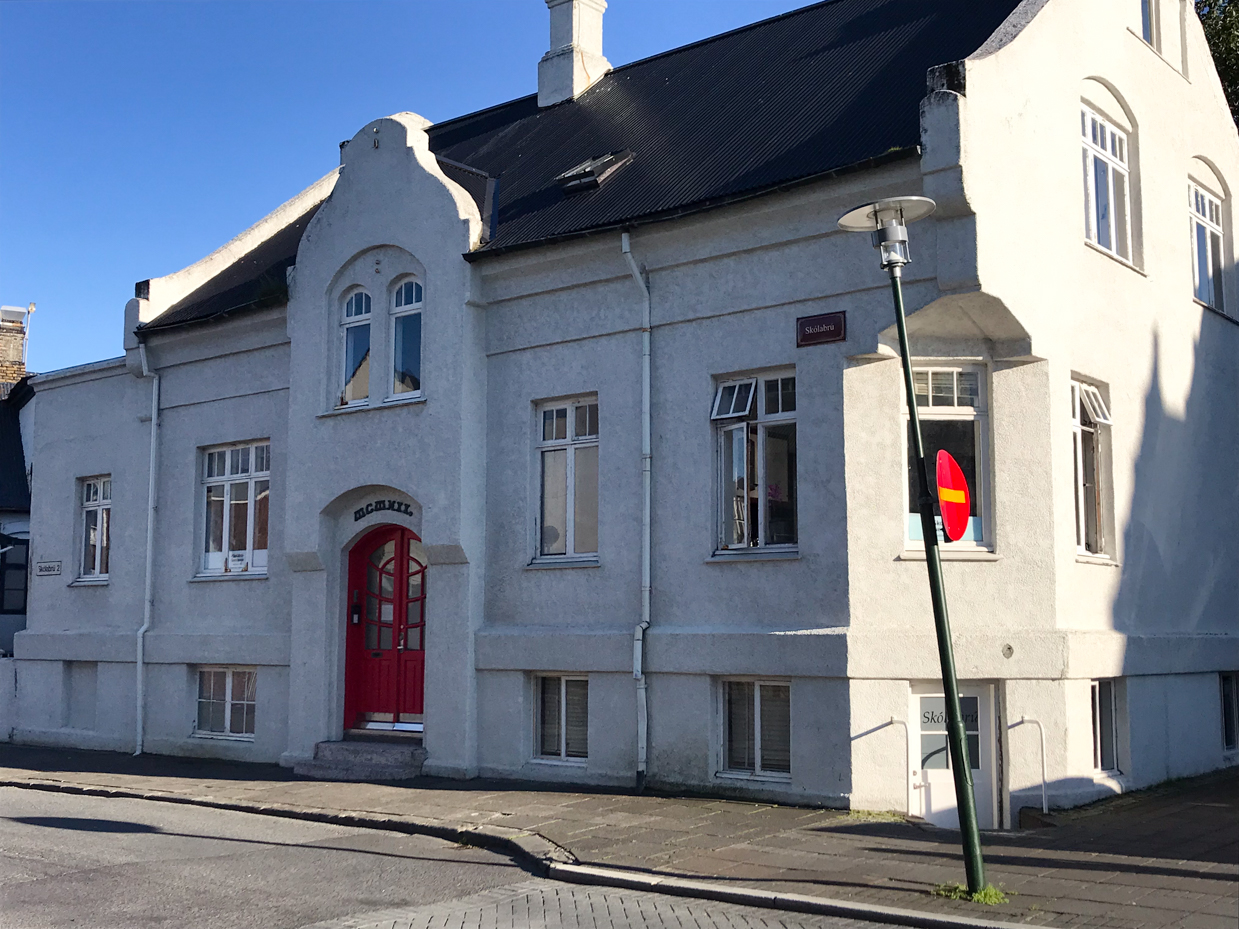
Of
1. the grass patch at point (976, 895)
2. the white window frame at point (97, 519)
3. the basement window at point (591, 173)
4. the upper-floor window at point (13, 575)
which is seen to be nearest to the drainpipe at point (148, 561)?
the white window frame at point (97, 519)

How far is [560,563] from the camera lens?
1495cm

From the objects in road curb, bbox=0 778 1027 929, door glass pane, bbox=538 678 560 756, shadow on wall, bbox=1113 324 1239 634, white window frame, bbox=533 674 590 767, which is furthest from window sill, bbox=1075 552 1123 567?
door glass pane, bbox=538 678 560 756

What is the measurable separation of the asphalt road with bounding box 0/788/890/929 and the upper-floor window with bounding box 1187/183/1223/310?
11.8m

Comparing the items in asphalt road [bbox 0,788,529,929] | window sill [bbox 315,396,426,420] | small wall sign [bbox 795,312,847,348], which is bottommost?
asphalt road [bbox 0,788,529,929]

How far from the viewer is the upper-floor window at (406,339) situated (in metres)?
16.3

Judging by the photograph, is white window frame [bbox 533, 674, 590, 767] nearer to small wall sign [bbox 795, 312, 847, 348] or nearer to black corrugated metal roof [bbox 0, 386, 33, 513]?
small wall sign [bbox 795, 312, 847, 348]

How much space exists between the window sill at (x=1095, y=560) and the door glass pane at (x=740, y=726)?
3.61 meters

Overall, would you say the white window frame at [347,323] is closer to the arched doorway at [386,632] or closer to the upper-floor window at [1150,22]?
the arched doorway at [386,632]

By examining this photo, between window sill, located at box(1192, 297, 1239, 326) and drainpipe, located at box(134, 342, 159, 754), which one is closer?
window sill, located at box(1192, 297, 1239, 326)

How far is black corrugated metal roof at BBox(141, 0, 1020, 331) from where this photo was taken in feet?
45.6

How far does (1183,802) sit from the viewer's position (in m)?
12.9

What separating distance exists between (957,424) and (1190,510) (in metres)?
4.53

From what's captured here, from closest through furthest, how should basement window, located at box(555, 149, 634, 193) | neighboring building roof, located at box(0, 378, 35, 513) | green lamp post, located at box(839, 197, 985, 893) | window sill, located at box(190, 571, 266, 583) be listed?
green lamp post, located at box(839, 197, 985, 893), basement window, located at box(555, 149, 634, 193), window sill, located at box(190, 571, 266, 583), neighboring building roof, located at box(0, 378, 35, 513)

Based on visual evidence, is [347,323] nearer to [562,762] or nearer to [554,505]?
[554,505]
